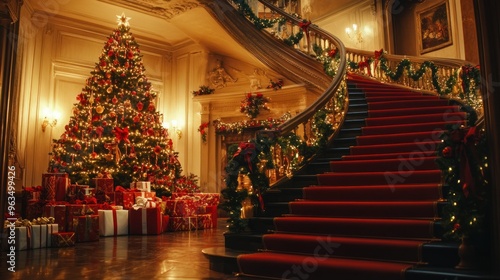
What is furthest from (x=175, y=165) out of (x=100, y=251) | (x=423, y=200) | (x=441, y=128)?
(x=423, y=200)

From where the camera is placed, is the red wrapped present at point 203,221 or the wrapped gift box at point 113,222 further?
the red wrapped present at point 203,221

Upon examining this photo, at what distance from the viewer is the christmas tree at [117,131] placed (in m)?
8.55

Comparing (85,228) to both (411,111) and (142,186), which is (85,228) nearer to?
(142,186)

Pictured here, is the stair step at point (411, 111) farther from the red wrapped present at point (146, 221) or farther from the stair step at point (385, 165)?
the red wrapped present at point (146, 221)

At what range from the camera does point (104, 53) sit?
934cm

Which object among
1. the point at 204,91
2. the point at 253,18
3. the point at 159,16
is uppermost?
the point at 159,16

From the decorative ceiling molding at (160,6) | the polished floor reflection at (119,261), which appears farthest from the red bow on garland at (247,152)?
the decorative ceiling molding at (160,6)

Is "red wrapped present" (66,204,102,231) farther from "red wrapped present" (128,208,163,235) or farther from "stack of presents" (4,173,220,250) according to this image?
"red wrapped present" (128,208,163,235)

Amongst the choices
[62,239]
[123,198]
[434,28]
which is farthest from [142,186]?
[434,28]

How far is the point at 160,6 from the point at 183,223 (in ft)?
16.8

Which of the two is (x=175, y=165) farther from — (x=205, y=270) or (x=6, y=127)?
(x=205, y=270)

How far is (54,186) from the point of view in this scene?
6852 millimetres

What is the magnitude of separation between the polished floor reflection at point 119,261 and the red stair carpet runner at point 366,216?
1.99 ft

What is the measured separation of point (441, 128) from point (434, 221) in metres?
2.43
